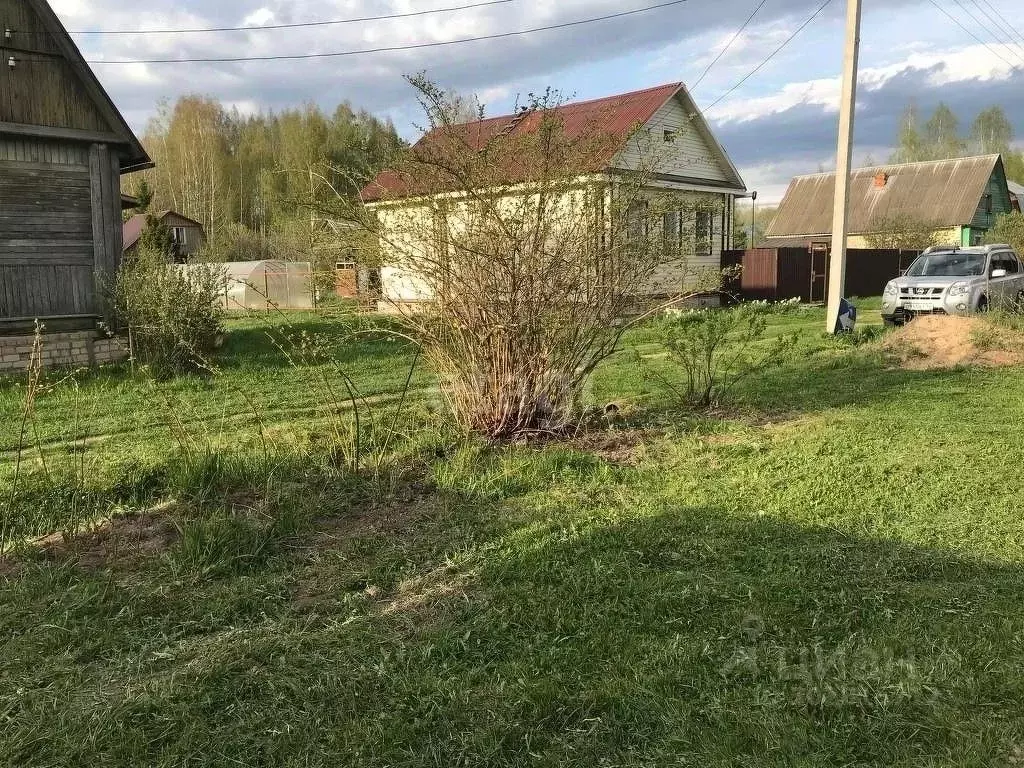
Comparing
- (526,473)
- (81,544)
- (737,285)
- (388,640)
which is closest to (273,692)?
(388,640)

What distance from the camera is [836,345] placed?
13.1 metres

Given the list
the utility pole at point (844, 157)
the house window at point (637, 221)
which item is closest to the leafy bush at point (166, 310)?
the house window at point (637, 221)

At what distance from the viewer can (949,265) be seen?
57.1 feet

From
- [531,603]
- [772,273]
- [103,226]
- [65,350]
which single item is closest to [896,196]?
[772,273]

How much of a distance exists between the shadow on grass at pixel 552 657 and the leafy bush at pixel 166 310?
8.33 m

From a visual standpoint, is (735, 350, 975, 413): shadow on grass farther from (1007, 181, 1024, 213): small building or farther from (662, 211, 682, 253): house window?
(1007, 181, 1024, 213): small building

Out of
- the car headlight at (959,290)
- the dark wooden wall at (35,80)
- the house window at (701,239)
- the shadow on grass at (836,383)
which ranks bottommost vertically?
the shadow on grass at (836,383)

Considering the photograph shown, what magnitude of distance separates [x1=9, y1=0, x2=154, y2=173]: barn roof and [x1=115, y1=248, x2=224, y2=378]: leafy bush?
2.27 metres

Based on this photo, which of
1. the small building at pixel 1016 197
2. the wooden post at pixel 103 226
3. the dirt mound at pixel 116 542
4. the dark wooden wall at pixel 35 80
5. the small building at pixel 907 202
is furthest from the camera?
the small building at pixel 1016 197

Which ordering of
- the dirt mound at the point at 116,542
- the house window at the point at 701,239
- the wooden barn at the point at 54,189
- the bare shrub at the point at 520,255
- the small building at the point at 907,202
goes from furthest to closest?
the small building at the point at 907,202
the wooden barn at the point at 54,189
the house window at the point at 701,239
the bare shrub at the point at 520,255
the dirt mound at the point at 116,542

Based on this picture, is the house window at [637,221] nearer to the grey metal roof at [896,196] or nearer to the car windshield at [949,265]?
the car windshield at [949,265]

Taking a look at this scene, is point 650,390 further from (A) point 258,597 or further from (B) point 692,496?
(A) point 258,597

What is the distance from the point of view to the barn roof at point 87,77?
1252cm

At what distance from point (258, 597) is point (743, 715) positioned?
238 cm
